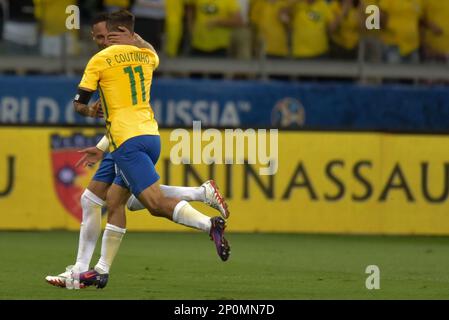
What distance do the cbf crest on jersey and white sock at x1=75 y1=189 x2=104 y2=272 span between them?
618 centimetres

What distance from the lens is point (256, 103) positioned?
62.9 ft

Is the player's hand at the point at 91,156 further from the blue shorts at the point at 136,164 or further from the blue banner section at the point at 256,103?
the blue banner section at the point at 256,103

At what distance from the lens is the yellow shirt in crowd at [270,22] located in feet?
62.1

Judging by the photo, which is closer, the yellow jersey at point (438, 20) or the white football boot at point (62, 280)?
the white football boot at point (62, 280)

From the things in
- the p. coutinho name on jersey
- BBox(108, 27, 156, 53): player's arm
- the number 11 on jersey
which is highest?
BBox(108, 27, 156, 53): player's arm

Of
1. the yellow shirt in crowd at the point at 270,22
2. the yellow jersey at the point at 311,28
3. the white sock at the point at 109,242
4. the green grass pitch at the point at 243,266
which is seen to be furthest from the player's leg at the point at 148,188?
the yellow jersey at the point at 311,28

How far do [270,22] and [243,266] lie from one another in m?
6.91

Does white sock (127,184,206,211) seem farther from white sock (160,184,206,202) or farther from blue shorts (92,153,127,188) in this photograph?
blue shorts (92,153,127,188)

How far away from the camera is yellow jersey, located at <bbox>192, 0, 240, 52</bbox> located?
743 inches

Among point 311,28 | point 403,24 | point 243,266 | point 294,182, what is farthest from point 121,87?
point 403,24

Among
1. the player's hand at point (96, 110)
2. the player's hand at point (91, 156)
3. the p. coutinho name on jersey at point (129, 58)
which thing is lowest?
the player's hand at point (91, 156)

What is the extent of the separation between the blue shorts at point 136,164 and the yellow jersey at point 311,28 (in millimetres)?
9039

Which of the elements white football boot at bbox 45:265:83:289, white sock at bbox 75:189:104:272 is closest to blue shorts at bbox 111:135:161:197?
white sock at bbox 75:189:104:272
